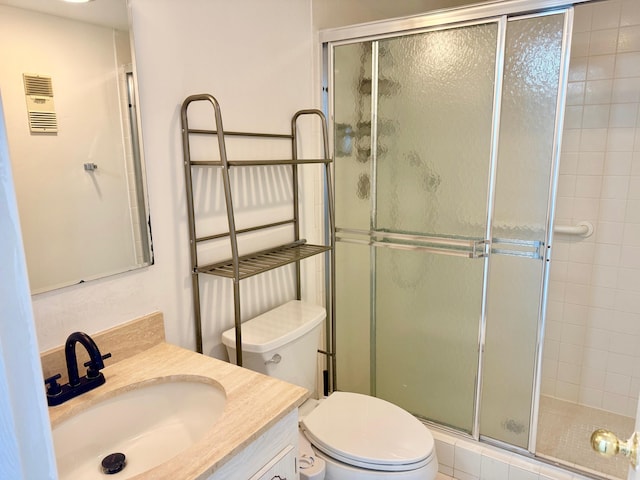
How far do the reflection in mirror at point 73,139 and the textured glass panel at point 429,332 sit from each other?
45.9 inches

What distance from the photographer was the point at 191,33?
1.38 metres

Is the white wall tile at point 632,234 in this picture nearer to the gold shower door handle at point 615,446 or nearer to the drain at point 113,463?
the gold shower door handle at point 615,446

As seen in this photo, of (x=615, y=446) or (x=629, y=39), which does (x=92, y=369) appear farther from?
(x=629, y=39)

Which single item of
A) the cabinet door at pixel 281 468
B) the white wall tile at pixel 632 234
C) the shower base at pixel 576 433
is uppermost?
the white wall tile at pixel 632 234

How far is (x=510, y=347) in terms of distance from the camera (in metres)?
1.79

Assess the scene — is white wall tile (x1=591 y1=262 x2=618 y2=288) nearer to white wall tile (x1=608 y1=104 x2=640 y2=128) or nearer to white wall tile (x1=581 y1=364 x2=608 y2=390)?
white wall tile (x1=581 y1=364 x2=608 y2=390)

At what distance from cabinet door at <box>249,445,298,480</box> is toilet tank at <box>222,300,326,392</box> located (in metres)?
0.41

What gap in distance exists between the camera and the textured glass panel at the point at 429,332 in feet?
6.12

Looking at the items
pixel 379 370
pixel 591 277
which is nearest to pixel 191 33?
pixel 379 370

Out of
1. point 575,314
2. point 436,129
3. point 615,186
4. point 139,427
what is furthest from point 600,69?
point 139,427

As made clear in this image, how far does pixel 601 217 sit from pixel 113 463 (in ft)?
7.54

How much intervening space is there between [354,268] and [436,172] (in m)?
0.61

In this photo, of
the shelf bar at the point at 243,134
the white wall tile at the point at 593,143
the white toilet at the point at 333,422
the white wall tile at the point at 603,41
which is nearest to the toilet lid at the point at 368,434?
the white toilet at the point at 333,422

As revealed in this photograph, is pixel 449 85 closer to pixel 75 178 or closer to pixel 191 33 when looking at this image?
pixel 191 33
